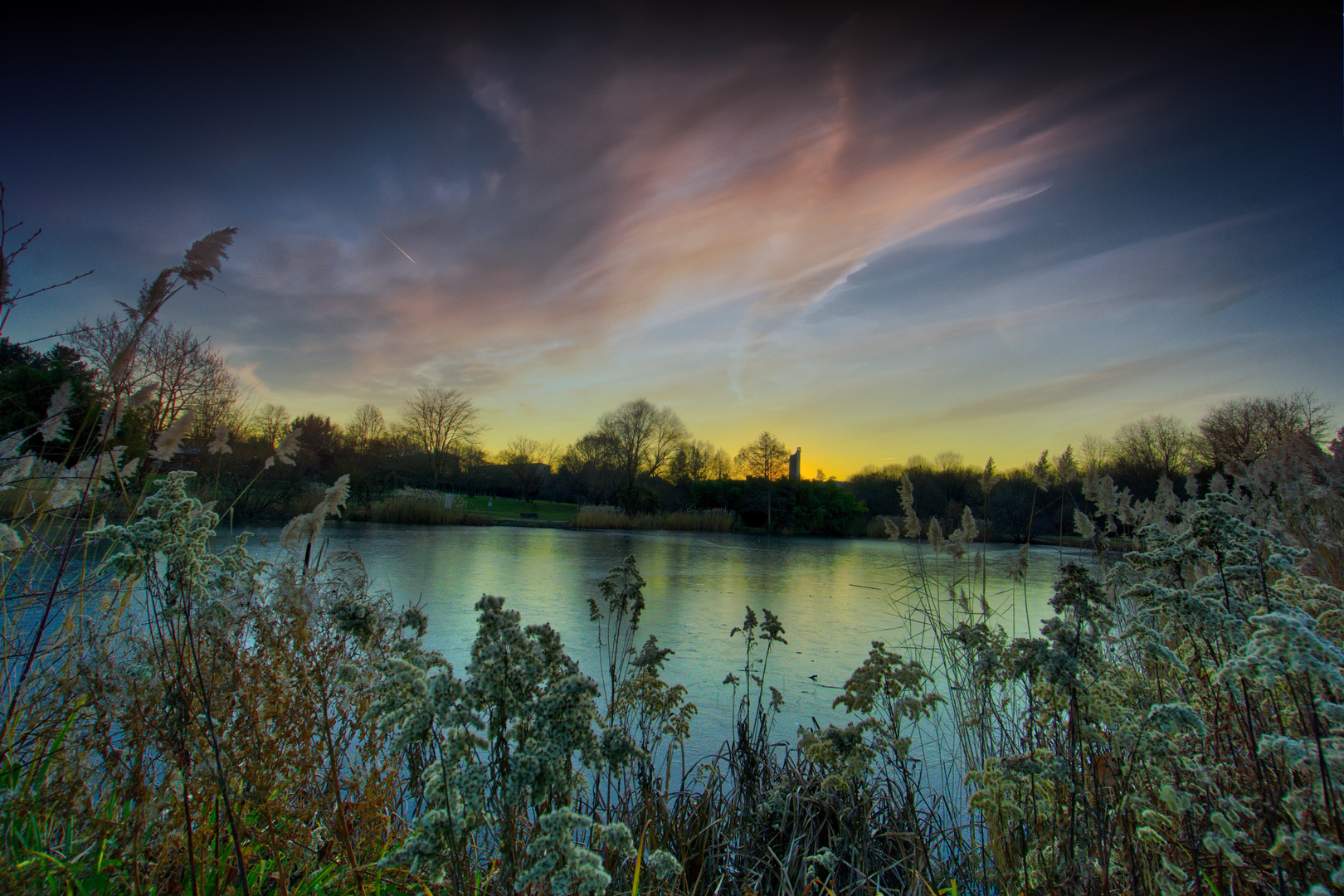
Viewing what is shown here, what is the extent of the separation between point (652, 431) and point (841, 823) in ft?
104

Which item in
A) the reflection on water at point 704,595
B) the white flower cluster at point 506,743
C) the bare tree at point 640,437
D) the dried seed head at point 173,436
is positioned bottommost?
the reflection on water at point 704,595

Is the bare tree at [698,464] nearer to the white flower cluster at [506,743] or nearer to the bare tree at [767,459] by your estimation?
the bare tree at [767,459]

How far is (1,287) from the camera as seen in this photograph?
6.04ft

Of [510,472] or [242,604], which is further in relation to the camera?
[510,472]

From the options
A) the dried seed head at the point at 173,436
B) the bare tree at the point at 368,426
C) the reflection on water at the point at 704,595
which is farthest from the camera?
the bare tree at the point at 368,426

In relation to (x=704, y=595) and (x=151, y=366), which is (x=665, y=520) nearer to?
(x=704, y=595)

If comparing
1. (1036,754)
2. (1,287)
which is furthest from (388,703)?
(1,287)

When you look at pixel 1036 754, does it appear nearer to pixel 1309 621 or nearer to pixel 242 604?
pixel 1309 621

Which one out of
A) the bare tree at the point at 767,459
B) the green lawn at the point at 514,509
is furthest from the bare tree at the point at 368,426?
the bare tree at the point at 767,459

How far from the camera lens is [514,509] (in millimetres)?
31375

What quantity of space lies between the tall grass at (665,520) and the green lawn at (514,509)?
1904 millimetres

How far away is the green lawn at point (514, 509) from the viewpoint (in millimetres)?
27016

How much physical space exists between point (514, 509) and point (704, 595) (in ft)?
79.3

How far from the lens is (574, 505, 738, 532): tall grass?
24.4 m
